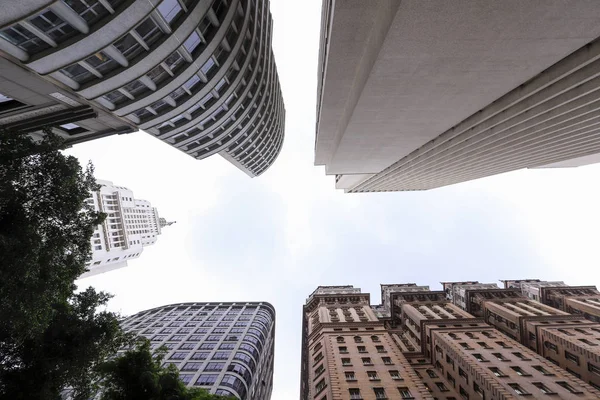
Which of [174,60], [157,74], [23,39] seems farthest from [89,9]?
[157,74]

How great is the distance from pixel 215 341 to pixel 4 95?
64.2 m

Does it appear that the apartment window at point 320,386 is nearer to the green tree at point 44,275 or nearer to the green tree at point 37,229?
the green tree at point 44,275

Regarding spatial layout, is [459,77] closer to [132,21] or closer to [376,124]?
[376,124]

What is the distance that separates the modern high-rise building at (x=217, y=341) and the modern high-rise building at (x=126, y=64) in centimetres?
4333

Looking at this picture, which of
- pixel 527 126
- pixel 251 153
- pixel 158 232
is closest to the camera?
pixel 527 126

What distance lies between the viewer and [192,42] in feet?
80.1

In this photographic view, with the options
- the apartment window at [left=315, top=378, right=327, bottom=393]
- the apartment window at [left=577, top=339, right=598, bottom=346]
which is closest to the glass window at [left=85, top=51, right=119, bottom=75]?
the apartment window at [left=315, top=378, right=327, bottom=393]

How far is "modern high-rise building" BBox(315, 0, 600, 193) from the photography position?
13.5 meters

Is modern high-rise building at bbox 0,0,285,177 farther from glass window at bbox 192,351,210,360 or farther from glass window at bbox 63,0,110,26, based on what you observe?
glass window at bbox 192,351,210,360

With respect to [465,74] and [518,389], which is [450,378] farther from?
[465,74]

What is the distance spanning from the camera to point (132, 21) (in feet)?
61.1

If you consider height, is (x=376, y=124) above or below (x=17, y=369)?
above

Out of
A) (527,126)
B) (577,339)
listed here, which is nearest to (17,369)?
(527,126)

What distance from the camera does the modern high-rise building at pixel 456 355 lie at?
3005cm
